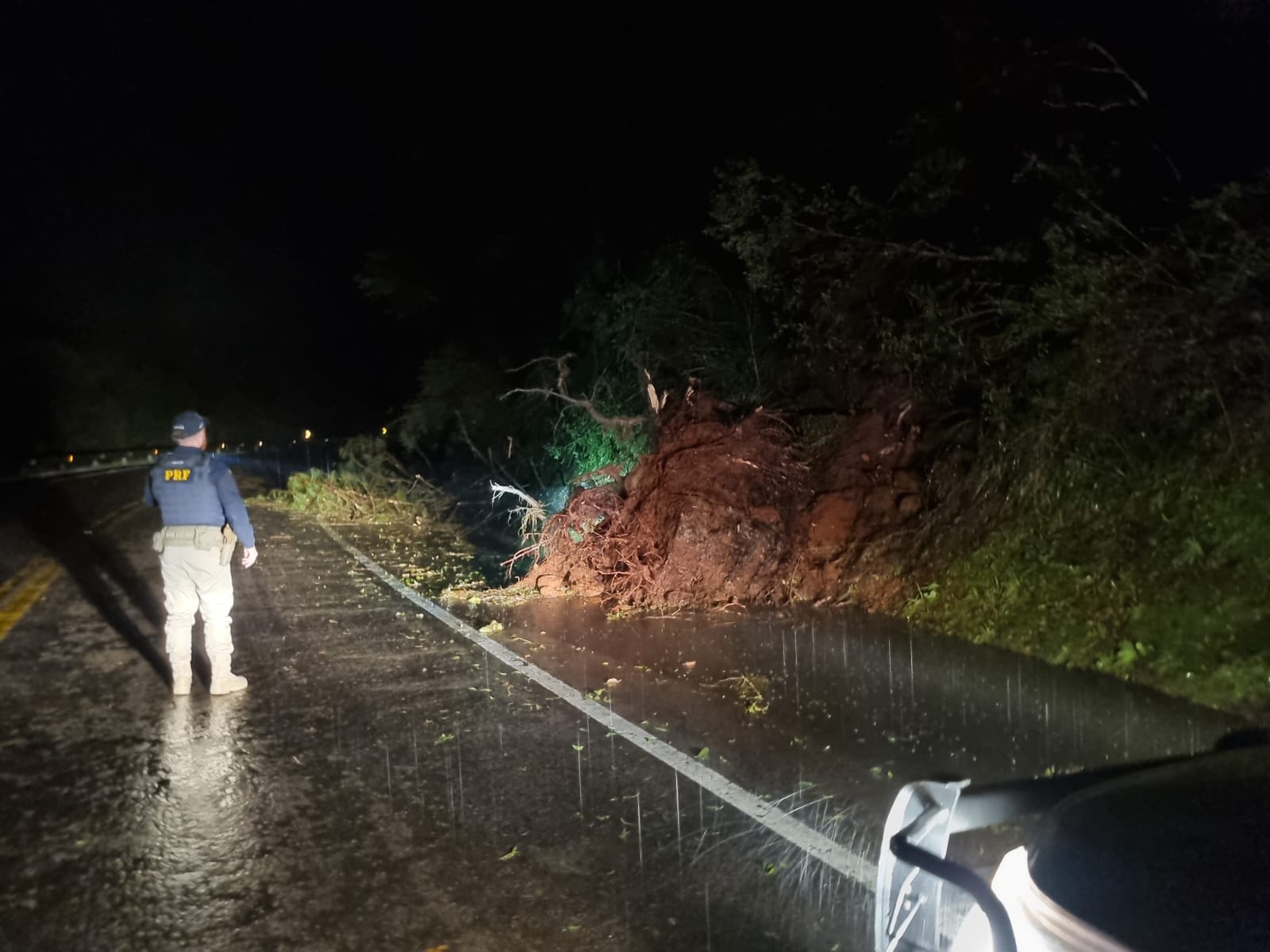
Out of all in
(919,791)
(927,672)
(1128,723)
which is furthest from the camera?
(927,672)

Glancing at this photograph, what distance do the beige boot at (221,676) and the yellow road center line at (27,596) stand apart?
3.19m

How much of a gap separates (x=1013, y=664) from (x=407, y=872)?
491 cm

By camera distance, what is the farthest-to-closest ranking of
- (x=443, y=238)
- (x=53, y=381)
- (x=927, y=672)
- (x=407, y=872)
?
(x=53, y=381) < (x=443, y=238) < (x=927, y=672) < (x=407, y=872)

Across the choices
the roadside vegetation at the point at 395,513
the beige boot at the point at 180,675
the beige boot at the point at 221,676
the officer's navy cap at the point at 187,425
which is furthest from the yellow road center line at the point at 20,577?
the officer's navy cap at the point at 187,425

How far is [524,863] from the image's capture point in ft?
15.2

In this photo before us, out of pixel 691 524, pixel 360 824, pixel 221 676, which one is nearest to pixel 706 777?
pixel 360 824

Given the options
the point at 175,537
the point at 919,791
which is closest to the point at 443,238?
the point at 175,537

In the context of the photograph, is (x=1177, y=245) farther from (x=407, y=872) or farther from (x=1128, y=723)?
(x=407, y=872)

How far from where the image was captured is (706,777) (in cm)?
562

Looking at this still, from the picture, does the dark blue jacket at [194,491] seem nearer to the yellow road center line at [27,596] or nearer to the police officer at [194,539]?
the police officer at [194,539]

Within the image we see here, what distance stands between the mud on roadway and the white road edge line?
3.6 inches

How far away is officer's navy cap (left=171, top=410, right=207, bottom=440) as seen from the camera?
7.07 meters

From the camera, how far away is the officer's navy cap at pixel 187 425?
23.2 feet

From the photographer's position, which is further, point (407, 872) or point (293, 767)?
point (293, 767)
